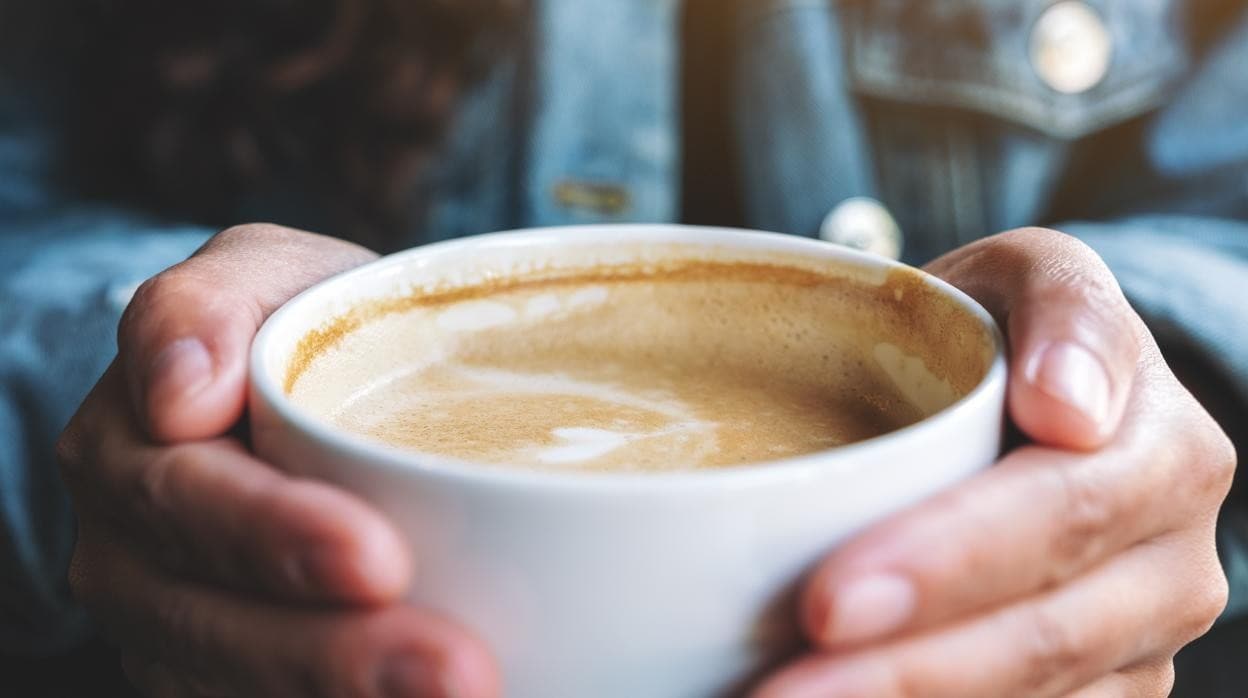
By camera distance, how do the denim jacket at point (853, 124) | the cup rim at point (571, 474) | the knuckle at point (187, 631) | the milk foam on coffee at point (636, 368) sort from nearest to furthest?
the cup rim at point (571, 474), the knuckle at point (187, 631), the milk foam on coffee at point (636, 368), the denim jacket at point (853, 124)

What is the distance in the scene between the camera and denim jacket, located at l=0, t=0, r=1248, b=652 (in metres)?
1.19

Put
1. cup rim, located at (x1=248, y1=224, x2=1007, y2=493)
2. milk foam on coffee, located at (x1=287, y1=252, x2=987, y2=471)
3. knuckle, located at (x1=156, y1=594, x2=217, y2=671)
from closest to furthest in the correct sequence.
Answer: cup rim, located at (x1=248, y1=224, x2=1007, y2=493) < knuckle, located at (x1=156, y1=594, x2=217, y2=671) < milk foam on coffee, located at (x1=287, y1=252, x2=987, y2=471)

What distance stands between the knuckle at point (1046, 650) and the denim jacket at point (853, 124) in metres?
0.83

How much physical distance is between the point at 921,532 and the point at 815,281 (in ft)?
0.85

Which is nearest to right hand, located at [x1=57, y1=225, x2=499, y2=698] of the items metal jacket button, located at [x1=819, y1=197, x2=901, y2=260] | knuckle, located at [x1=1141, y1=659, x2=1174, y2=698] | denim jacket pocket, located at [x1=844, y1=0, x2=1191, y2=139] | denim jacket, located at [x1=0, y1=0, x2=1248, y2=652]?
knuckle, located at [x1=1141, y1=659, x2=1174, y2=698]

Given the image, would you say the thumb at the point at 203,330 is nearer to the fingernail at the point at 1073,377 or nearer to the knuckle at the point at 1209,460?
the fingernail at the point at 1073,377

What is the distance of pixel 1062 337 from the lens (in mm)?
455

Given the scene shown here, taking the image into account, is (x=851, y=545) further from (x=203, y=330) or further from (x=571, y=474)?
(x=203, y=330)

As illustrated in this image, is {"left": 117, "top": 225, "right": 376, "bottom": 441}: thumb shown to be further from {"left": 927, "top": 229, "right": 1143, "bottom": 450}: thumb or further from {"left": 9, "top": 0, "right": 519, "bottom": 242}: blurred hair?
{"left": 9, "top": 0, "right": 519, "bottom": 242}: blurred hair

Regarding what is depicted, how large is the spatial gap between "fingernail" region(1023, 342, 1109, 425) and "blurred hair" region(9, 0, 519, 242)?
34.4 inches

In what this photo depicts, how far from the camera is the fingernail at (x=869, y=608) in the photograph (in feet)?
1.15

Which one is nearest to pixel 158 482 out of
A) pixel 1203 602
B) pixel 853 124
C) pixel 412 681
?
pixel 412 681

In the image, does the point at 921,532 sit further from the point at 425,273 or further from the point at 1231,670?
the point at 1231,670

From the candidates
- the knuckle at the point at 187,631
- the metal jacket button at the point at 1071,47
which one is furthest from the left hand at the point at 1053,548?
the metal jacket button at the point at 1071,47
